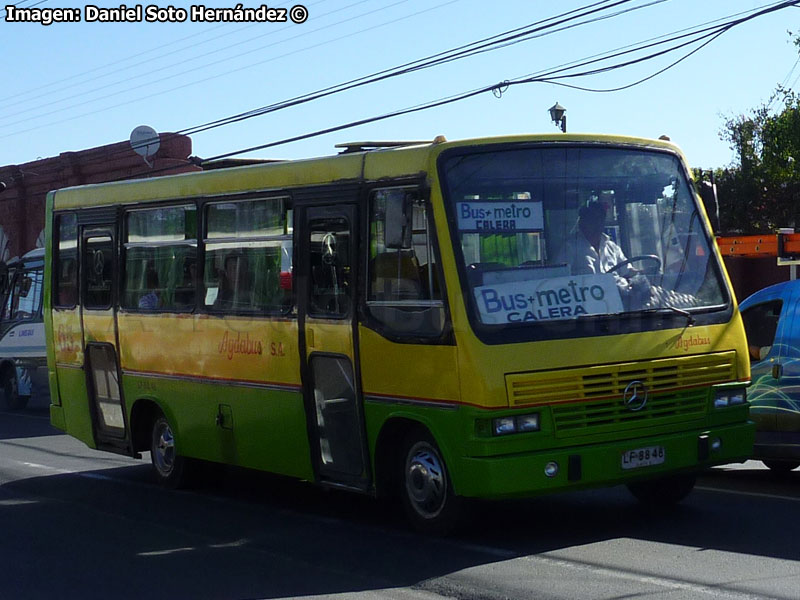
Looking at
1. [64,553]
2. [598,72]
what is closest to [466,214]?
[64,553]

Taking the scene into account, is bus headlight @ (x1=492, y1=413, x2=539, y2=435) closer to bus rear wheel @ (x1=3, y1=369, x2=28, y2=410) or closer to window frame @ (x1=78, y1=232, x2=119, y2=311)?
window frame @ (x1=78, y1=232, x2=119, y2=311)

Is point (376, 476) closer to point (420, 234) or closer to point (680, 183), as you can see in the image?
point (420, 234)

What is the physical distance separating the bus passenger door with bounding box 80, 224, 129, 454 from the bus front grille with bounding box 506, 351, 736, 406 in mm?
5883

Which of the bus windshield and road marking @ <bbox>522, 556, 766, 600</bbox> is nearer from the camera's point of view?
road marking @ <bbox>522, 556, 766, 600</bbox>

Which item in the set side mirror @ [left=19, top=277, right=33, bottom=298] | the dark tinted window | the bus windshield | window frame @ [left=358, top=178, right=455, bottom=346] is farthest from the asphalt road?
side mirror @ [left=19, top=277, right=33, bottom=298]

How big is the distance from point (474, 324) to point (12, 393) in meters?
17.8

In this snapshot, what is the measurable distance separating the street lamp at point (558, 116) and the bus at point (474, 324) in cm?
1229

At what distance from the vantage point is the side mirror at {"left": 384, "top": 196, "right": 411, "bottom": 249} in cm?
898

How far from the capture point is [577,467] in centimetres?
840

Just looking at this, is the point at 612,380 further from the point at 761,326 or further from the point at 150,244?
the point at 150,244

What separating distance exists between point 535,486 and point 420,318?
4.67ft

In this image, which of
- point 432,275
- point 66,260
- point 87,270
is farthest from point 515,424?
point 66,260

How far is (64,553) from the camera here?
9328mm

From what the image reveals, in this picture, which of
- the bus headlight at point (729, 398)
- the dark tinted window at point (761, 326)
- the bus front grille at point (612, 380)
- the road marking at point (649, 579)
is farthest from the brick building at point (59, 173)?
the road marking at point (649, 579)
